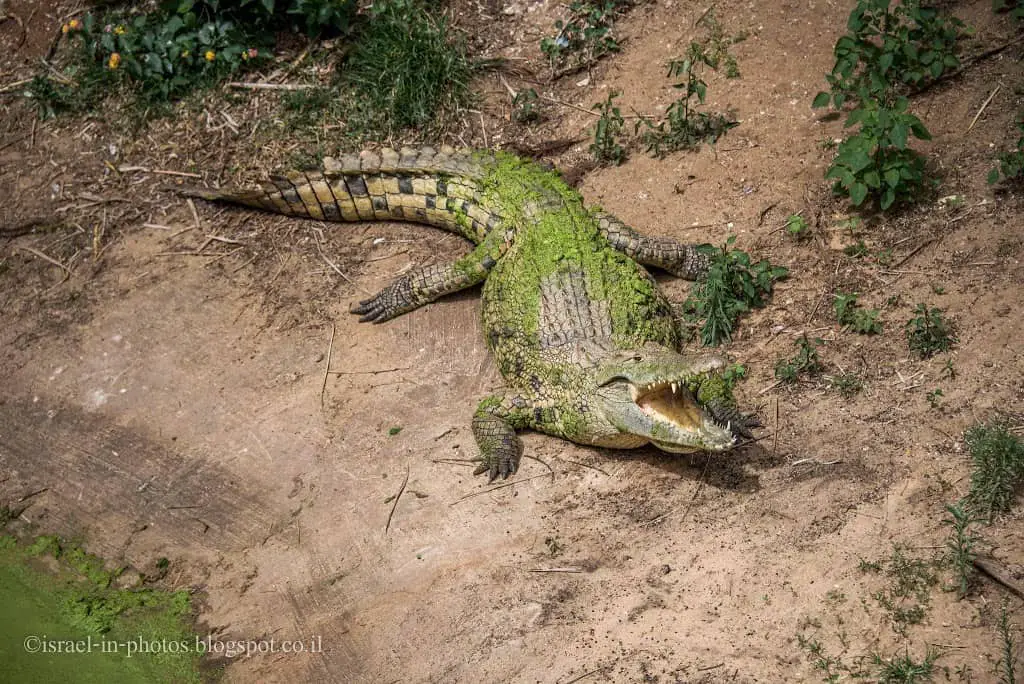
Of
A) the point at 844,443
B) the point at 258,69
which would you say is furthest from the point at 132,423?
the point at 844,443

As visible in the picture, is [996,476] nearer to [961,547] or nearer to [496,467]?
[961,547]

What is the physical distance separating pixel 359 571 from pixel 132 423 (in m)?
1.89

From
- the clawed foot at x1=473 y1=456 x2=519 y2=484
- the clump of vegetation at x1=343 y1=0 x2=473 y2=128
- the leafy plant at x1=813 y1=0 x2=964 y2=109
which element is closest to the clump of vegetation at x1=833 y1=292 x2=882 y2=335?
the leafy plant at x1=813 y1=0 x2=964 y2=109

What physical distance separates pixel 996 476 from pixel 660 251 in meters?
2.34

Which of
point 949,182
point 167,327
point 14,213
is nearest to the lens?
point 949,182

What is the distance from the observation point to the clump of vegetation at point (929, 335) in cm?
447

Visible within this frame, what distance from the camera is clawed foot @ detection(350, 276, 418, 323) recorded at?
5.75 m

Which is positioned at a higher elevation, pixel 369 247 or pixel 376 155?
pixel 376 155

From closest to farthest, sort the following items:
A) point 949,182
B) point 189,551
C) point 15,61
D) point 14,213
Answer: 1. point 189,551
2. point 949,182
3. point 14,213
4. point 15,61

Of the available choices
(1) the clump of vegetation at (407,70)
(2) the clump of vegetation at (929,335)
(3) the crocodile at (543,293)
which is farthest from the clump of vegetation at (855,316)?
(1) the clump of vegetation at (407,70)

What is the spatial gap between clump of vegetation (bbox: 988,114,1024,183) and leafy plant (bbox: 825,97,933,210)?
0.36 metres

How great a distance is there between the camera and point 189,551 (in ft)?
15.4

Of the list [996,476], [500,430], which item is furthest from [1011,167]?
[500,430]

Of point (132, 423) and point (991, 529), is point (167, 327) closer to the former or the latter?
point (132, 423)
